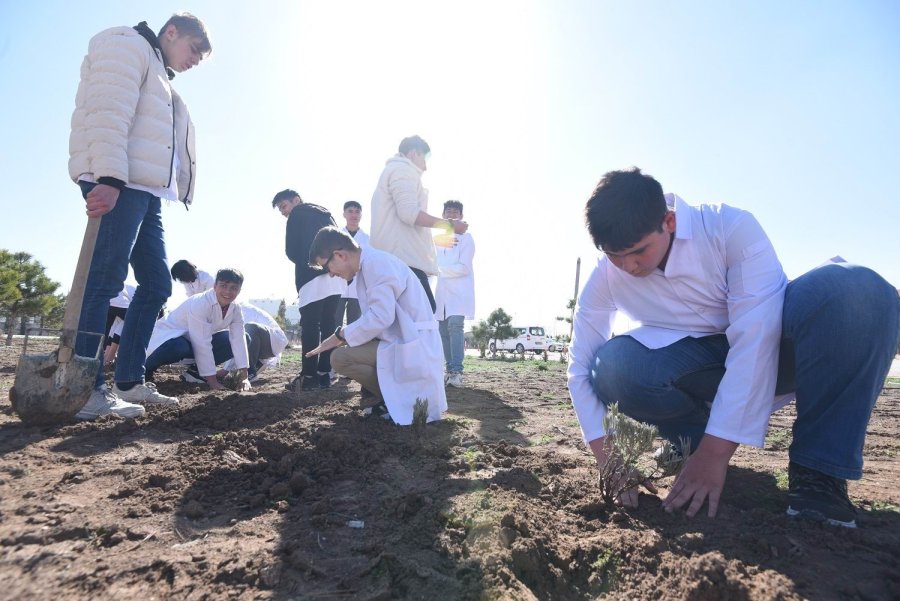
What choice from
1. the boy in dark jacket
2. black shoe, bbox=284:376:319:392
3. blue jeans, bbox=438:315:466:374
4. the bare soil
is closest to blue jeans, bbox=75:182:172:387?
the bare soil

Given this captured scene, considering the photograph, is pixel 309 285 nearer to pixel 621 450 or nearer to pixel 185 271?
pixel 185 271

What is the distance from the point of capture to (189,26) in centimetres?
317

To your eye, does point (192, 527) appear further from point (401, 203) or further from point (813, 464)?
point (401, 203)

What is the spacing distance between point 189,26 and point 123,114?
747 mm

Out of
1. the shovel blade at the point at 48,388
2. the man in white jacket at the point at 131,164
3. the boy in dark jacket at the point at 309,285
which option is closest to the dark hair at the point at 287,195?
the boy in dark jacket at the point at 309,285

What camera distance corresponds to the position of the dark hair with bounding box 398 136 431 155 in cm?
454

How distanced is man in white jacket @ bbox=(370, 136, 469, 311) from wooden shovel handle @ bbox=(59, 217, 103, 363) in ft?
7.18

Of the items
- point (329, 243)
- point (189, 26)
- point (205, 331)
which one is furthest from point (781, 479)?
point (205, 331)

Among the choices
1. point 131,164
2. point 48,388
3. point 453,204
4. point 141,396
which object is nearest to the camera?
point 48,388

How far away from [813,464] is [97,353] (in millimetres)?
3373

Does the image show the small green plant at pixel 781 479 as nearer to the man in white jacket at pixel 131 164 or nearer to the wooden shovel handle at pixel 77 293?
the man in white jacket at pixel 131 164

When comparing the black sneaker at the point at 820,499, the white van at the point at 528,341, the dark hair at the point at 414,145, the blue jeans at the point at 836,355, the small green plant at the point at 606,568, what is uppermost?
the dark hair at the point at 414,145

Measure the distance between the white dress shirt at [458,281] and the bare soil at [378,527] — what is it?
3529 mm

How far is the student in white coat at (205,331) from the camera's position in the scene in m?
4.85
